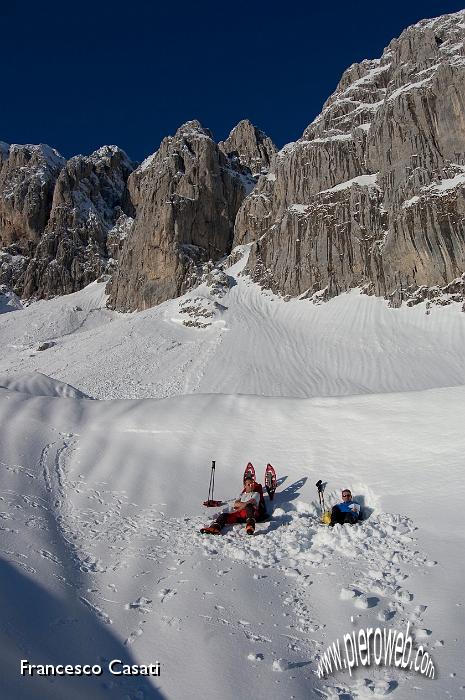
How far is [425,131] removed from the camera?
196 ft

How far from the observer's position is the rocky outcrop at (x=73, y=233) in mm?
95750

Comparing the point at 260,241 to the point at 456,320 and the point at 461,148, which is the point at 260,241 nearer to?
the point at 461,148

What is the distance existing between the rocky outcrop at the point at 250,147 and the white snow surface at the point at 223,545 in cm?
10145

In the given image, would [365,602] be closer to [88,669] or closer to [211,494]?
[88,669]

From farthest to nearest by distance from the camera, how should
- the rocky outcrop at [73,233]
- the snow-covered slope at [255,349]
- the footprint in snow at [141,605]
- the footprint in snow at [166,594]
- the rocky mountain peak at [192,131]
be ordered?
1. the rocky outcrop at [73,233]
2. the rocky mountain peak at [192,131]
3. the snow-covered slope at [255,349]
4. the footprint in snow at [166,594]
5. the footprint in snow at [141,605]

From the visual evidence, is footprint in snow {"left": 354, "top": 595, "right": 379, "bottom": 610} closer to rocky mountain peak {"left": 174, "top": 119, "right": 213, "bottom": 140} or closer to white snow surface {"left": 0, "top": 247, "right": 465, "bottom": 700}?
white snow surface {"left": 0, "top": 247, "right": 465, "bottom": 700}

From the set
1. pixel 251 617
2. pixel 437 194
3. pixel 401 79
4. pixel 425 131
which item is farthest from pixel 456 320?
A: pixel 251 617

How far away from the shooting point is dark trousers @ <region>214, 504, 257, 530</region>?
7848 millimetres

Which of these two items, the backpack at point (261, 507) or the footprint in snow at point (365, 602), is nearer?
the footprint in snow at point (365, 602)

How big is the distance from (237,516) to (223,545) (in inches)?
36.9

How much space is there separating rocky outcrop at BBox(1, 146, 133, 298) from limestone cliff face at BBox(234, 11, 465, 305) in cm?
4272

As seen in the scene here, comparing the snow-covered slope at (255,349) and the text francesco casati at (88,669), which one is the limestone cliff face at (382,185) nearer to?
the snow-covered slope at (255,349)

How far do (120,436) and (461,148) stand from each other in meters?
60.8

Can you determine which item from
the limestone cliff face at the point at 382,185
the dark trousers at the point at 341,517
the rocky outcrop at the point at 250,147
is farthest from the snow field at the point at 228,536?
the rocky outcrop at the point at 250,147
